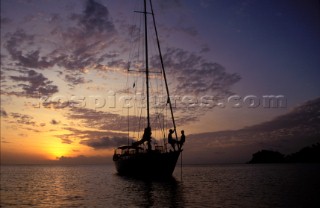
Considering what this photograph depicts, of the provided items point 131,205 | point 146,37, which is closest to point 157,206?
point 131,205

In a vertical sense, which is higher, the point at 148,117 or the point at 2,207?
the point at 148,117

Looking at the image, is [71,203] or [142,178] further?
[142,178]

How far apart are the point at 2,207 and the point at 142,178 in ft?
84.1

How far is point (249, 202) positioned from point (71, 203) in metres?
16.6

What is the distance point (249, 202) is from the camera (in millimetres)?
27859

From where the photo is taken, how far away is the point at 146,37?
51000 millimetres

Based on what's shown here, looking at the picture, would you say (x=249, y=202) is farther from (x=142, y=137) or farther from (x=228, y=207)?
(x=142, y=137)

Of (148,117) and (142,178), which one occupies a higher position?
(148,117)

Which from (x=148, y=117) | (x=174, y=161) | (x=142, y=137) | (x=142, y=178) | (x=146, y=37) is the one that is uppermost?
(x=146, y=37)

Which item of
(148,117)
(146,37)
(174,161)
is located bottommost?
(174,161)

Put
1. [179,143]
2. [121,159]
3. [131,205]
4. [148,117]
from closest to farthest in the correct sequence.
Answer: [131,205]
[179,143]
[148,117]
[121,159]

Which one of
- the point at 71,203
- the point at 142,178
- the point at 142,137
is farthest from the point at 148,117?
the point at 71,203

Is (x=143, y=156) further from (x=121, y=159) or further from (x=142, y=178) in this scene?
(x=121, y=159)

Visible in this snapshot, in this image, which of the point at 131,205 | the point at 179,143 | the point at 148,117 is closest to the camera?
the point at 131,205
